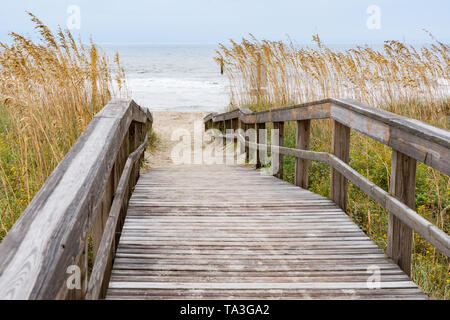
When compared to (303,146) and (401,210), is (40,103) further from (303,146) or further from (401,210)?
(401,210)

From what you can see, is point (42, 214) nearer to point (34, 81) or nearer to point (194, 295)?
point (194, 295)

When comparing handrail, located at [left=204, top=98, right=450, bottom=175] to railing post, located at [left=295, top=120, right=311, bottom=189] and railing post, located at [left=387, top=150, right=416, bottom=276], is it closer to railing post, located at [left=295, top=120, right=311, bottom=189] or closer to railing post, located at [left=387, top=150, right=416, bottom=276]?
railing post, located at [left=387, top=150, right=416, bottom=276]

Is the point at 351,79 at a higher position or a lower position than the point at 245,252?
higher

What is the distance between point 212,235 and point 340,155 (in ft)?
4.25

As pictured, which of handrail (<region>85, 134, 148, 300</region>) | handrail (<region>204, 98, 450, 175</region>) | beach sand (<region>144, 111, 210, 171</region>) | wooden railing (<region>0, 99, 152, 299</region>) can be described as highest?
handrail (<region>204, 98, 450, 175</region>)

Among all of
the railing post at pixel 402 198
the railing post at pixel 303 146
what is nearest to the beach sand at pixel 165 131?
the railing post at pixel 303 146

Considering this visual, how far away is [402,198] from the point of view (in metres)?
2.32

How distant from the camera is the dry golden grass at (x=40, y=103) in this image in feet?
11.1

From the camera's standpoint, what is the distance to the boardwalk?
2016mm

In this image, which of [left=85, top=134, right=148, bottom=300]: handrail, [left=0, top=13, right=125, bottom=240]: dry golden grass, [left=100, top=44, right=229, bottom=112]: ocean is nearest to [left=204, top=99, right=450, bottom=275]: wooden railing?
[left=85, top=134, right=148, bottom=300]: handrail

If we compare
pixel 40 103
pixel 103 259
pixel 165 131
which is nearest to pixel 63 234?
pixel 103 259

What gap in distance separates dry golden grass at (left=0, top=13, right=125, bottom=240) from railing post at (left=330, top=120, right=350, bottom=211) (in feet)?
6.95

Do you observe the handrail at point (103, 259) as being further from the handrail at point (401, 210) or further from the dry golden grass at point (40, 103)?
Result: the handrail at point (401, 210)
